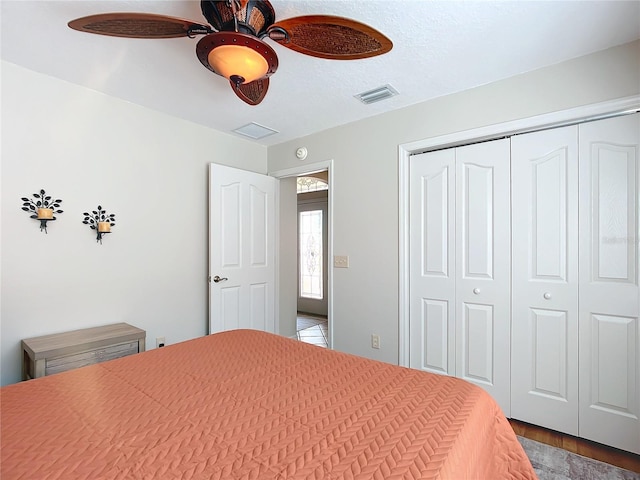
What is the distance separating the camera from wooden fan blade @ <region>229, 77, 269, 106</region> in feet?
6.04

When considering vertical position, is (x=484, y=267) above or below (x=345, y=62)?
below

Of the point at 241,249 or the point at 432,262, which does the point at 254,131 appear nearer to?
the point at 241,249

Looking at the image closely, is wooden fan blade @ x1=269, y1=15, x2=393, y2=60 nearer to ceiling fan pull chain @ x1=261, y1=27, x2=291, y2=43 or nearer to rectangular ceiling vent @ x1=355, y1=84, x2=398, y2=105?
ceiling fan pull chain @ x1=261, y1=27, x2=291, y2=43

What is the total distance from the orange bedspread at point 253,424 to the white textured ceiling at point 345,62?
1.76 meters

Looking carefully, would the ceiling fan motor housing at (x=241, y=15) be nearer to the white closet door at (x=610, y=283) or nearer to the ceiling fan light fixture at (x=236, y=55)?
the ceiling fan light fixture at (x=236, y=55)

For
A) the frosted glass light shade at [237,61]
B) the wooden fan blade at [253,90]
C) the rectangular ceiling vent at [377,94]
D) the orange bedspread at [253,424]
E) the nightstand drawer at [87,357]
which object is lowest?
the nightstand drawer at [87,357]

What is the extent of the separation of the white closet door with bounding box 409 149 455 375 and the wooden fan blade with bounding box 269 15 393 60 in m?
1.43

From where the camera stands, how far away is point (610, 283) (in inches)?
78.7

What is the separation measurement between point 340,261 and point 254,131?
1.62m

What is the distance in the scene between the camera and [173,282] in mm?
3008

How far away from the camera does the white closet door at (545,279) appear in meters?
2.13

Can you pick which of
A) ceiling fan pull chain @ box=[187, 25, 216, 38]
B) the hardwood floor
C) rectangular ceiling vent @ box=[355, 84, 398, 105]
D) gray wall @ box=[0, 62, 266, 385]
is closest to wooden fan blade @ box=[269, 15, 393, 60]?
ceiling fan pull chain @ box=[187, 25, 216, 38]

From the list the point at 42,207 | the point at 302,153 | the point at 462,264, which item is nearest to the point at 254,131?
the point at 302,153

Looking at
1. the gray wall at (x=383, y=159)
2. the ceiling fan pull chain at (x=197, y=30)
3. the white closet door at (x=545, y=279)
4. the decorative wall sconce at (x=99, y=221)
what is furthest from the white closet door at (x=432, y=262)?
the decorative wall sconce at (x=99, y=221)
